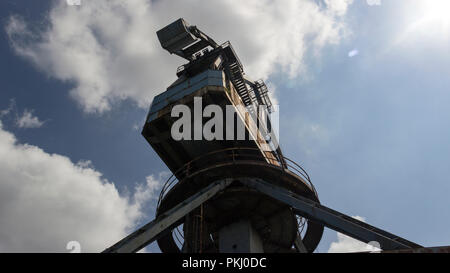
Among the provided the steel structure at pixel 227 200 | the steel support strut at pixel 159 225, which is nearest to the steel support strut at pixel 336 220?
the steel structure at pixel 227 200

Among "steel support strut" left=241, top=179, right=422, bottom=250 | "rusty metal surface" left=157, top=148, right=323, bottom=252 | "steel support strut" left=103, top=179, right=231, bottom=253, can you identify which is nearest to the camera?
"steel support strut" left=241, top=179, right=422, bottom=250

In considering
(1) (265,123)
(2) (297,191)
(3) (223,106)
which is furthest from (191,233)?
(1) (265,123)

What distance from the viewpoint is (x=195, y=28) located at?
21000 millimetres

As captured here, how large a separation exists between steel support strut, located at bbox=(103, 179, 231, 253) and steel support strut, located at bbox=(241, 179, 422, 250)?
116 centimetres

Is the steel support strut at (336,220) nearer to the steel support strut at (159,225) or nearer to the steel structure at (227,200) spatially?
the steel structure at (227,200)

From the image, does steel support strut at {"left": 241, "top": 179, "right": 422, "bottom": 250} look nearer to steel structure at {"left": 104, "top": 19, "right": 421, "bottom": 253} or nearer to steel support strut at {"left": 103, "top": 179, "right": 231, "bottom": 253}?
steel structure at {"left": 104, "top": 19, "right": 421, "bottom": 253}

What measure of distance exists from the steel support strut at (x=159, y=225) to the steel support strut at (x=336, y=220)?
116 centimetres

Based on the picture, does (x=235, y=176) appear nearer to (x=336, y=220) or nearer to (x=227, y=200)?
(x=227, y=200)

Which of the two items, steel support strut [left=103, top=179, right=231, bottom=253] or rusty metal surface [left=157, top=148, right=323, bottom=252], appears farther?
rusty metal surface [left=157, top=148, right=323, bottom=252]

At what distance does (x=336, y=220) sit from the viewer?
10.1 m

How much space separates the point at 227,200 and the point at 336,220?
3.81m

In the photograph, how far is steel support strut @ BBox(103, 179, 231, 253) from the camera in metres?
9.17

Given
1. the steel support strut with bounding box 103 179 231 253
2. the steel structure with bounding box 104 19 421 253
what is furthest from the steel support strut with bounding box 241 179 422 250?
the steel support strut with bounding box 103 179 231 253
